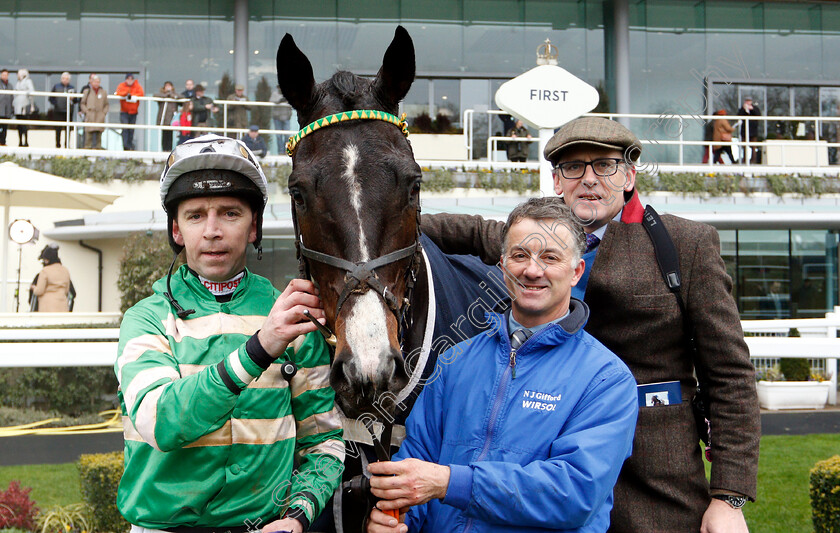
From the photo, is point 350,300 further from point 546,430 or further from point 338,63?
point 338,63

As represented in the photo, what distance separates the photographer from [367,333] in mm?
1604

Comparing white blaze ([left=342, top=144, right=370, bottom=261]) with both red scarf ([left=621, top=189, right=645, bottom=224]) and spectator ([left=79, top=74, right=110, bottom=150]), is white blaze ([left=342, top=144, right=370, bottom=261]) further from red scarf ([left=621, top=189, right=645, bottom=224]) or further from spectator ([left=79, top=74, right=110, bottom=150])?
spectator ([left=79, top=74, right=110, bottom=150])

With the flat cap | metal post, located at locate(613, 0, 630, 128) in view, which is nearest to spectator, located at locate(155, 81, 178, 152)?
metal post, located at locate(613, 0, 630, 128)

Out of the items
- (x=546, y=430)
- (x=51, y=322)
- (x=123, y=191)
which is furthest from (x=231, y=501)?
(x=123, y=191)

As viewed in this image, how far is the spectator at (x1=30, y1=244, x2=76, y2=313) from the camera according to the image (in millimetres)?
10984

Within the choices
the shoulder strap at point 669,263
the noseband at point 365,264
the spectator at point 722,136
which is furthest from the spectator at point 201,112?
the shoulder strap at point 669,263

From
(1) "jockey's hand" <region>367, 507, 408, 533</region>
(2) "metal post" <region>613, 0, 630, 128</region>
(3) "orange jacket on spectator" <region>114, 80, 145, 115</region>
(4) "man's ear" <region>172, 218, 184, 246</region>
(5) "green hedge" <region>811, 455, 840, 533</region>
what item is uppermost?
(2) "metal post" <region>613, 0, 630, 128</region>

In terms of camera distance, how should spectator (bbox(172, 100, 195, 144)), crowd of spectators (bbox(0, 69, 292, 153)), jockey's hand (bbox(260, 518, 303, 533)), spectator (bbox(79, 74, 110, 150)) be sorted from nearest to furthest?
jockey's hand (bbox(260, 518, 303, 533)) < crowd of spectators (bbox(0, 69, 292, 153)) < spectator (bbox(172, 100, 195, 144)) < spectator (bbox(79, 74, 110, 150))

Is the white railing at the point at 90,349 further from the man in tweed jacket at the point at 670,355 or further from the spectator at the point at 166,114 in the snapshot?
the spectator at the point at 166,114

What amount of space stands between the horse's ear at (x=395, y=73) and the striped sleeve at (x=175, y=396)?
0.95m

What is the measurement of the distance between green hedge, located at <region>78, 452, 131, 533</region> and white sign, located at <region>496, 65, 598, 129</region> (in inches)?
127

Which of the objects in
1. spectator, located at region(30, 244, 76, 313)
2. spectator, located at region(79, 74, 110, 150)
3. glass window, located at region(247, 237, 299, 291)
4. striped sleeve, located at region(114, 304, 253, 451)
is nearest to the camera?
striped sleeve, located at region(114, 304, 253, 451)

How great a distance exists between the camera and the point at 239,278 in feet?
6.53

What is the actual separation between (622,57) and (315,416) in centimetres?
1910
